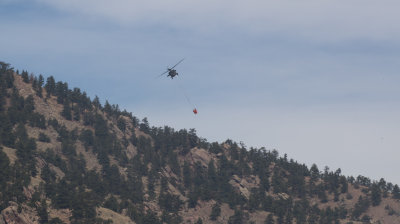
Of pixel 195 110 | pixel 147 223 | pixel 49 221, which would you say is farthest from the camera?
pixel 147 223

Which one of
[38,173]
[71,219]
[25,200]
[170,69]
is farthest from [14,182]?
[170,69]

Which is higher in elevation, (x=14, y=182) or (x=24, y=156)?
(x=24, y=156)

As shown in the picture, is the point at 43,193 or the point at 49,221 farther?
the point at 43,193

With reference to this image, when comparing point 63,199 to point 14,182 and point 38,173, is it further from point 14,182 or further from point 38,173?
point 38,173

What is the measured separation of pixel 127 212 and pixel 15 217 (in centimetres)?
5921

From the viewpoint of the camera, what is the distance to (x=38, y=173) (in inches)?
7790

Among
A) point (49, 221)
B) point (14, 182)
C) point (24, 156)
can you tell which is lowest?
point (49, 221)

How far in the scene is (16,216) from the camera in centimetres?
14100

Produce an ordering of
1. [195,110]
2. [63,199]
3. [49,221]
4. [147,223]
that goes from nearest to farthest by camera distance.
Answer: [195,110]
[49,221]
[63,199]
[147,223]

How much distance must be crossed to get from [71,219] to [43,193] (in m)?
18.8

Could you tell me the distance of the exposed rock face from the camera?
139m

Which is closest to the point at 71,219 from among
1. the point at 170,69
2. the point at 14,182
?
the point at 14,182

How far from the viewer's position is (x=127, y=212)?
7712 inches

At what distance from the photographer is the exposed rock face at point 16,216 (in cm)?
13888
